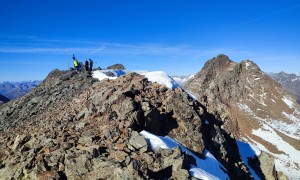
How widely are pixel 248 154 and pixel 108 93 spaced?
891 inches

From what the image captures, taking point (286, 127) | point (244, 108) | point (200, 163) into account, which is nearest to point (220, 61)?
point (244, 108)

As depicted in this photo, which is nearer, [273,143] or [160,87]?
[160,87]

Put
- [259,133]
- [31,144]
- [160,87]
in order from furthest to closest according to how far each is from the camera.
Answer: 1. [259,133]
2. [160,87]
3. [31,144]

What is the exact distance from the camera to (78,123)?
2194 cm

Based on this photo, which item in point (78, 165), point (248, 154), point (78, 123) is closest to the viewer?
point (78, 165)

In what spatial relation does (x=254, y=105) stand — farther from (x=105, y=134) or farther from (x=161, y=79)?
(x=105, y=134)

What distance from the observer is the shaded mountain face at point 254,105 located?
92312 mm

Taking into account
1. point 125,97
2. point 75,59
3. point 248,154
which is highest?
point 75,59

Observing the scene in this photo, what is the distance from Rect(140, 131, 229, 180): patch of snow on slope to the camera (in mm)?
17859

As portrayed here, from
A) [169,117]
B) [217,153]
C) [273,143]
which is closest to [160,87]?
[169,117]

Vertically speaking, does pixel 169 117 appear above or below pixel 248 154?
above

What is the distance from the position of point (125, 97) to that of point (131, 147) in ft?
25.1

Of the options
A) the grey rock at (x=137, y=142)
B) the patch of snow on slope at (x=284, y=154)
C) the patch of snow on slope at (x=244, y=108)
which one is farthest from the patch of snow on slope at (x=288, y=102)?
the grey rock at (x=137, y=142)

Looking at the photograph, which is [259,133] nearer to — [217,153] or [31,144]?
[217,153]
